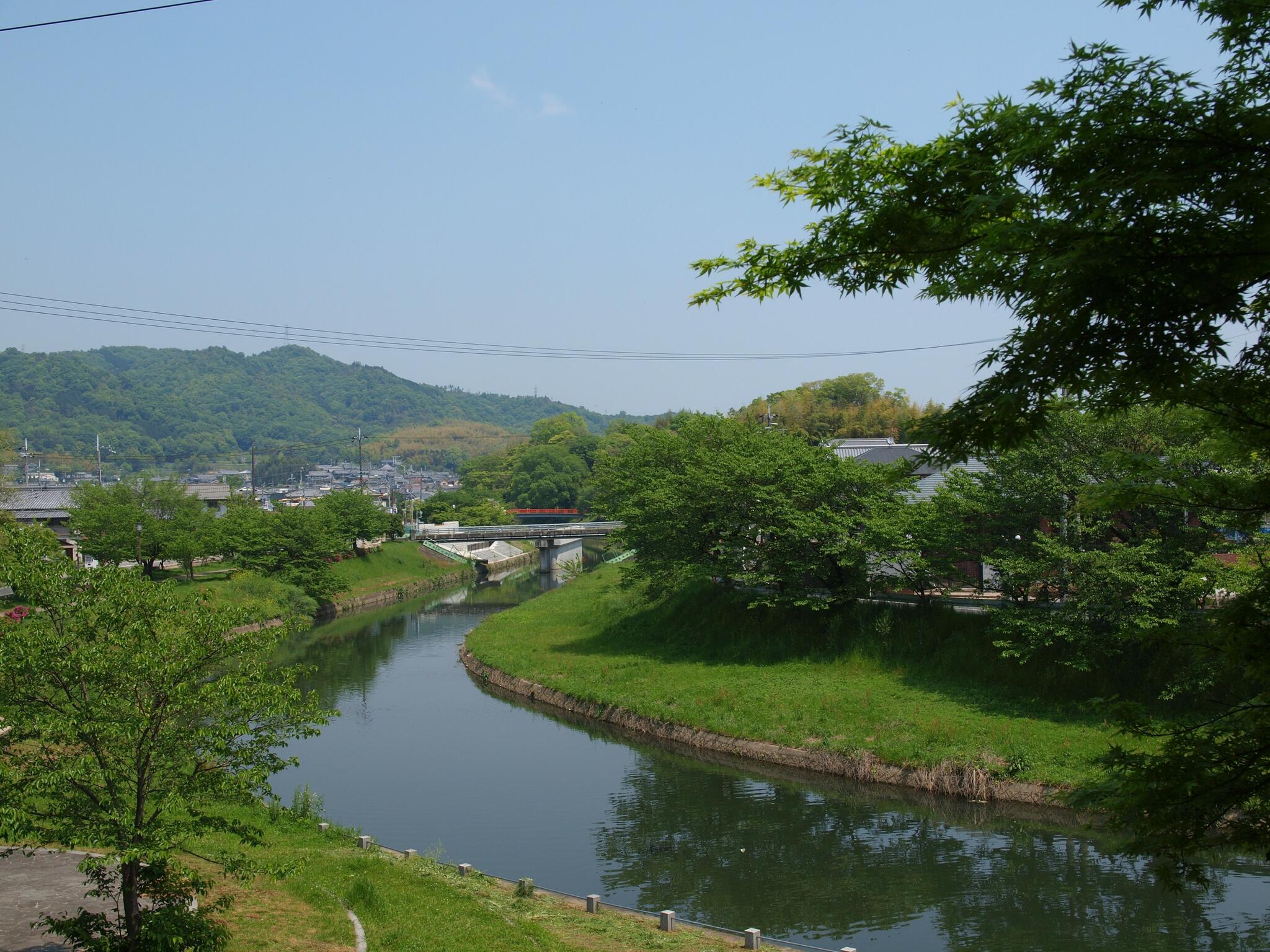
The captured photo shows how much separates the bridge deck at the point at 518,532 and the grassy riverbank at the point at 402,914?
47957 mm

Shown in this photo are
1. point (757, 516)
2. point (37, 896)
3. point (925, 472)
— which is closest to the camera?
point (37, 896)

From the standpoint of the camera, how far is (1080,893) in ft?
51.4

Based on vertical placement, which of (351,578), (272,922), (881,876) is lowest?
(351,578)

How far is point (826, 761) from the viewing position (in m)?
22.4

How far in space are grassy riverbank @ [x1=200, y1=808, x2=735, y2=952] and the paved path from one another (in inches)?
67.8

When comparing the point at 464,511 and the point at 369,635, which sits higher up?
the point at 464,511

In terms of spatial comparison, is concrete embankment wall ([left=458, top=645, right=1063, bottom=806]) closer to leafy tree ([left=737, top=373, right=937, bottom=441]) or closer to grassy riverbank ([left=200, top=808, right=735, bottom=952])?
grassy riverbank ([left=200, top=808, right=735, bottom=952])

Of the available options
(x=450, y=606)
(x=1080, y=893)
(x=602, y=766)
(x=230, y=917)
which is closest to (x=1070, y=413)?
(x=1080, y=893)

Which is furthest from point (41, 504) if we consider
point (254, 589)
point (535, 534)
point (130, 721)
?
point (130, 721)

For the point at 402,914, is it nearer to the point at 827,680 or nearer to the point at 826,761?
the point at 826,761

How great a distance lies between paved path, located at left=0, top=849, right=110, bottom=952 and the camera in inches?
418

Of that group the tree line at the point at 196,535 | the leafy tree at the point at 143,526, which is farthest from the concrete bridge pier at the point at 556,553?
the leafy tree at the point at 143,526

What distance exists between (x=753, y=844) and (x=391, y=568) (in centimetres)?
4570

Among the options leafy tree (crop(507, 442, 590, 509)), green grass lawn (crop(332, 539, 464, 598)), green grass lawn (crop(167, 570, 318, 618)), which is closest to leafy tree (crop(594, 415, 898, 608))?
green grass lawn (crop(167, 570, 318, 618))
